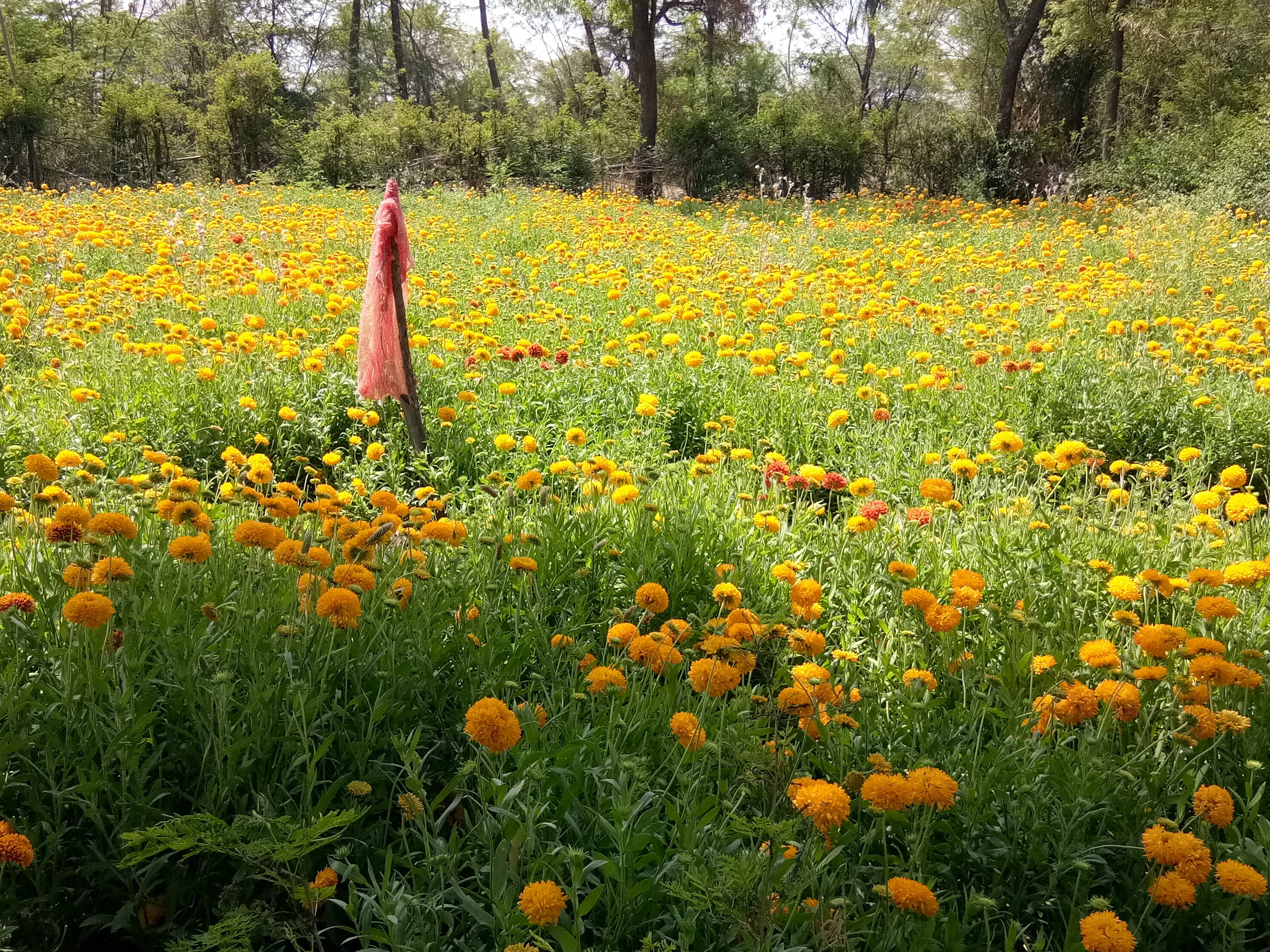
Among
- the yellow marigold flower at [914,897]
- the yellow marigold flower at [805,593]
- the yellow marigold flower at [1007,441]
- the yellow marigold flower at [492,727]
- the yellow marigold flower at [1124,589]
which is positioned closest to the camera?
the yellow marigold flower at [914,897]

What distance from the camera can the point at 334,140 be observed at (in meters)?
18.7

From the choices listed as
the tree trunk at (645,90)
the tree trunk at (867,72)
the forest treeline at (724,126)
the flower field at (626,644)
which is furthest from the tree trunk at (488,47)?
the flower field at (626,644)

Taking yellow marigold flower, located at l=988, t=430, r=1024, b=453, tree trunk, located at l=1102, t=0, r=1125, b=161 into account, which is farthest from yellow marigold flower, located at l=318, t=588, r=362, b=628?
tree trunk, located at l=1102, t=0, r=1125, b=161

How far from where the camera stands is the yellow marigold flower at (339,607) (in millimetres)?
1831

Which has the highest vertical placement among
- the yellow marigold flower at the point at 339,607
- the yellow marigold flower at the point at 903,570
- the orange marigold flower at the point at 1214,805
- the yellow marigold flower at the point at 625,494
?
the yellow marigold flower at the point at 339,607

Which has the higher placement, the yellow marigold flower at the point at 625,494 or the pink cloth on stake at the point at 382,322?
the pink cloth on stake at the point at 382,322

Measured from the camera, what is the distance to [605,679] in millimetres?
1922

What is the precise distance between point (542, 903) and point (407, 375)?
3236 millimetres

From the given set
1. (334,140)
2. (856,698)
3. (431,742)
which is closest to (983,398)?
(856,698)

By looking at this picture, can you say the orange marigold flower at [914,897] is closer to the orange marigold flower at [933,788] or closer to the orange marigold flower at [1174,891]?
the orange marigold flower at [933,788]

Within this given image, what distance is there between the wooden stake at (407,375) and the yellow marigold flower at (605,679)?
2.38 meters

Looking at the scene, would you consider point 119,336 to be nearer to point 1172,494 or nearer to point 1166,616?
point 1166,616

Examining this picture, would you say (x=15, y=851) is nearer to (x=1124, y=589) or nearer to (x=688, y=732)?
(x=688, y=732)

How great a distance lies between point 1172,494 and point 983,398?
118 centimetres
